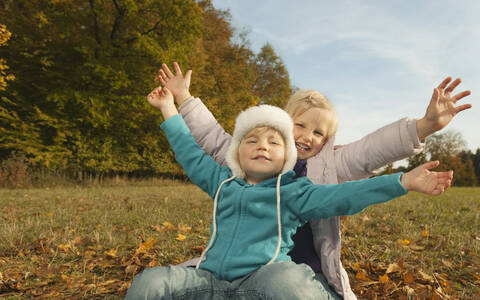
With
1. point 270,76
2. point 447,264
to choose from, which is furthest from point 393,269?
point 270,76

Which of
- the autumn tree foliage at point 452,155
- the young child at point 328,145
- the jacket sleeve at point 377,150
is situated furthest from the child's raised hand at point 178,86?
the autumn tree foliage at point 452,155

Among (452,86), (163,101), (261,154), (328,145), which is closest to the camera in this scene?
(261,154)

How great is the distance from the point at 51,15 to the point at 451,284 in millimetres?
15785

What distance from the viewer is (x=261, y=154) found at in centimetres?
208

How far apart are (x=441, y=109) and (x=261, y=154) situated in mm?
1152

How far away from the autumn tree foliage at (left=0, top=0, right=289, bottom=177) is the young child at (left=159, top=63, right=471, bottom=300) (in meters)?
12.4

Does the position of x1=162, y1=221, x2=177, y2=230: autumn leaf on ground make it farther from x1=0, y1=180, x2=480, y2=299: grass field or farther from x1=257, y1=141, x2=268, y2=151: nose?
x1=257, y1=141, x2=268, y2=151: nose

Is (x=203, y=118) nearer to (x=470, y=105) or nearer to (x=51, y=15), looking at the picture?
(x=470, y=105)

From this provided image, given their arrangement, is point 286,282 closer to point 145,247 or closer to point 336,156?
point 336,156

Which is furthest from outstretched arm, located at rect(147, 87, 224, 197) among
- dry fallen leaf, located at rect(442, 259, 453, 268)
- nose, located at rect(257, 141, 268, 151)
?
dry fallen leaf, located at rect(442, 259, 453, 268)

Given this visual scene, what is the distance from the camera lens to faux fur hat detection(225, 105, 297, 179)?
2.16 metres

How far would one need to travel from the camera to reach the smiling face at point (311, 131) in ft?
8.02

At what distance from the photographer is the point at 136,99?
47.9 feet

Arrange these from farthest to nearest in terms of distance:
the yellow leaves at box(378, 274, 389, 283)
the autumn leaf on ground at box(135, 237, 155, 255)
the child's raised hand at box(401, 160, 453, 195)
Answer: the autumn leaf on ground at box(135, 237, 155, 255), the yellow leaves at box(378, 274, 389, 283), the child's raised hand at box(401, 160, 453, 195)
